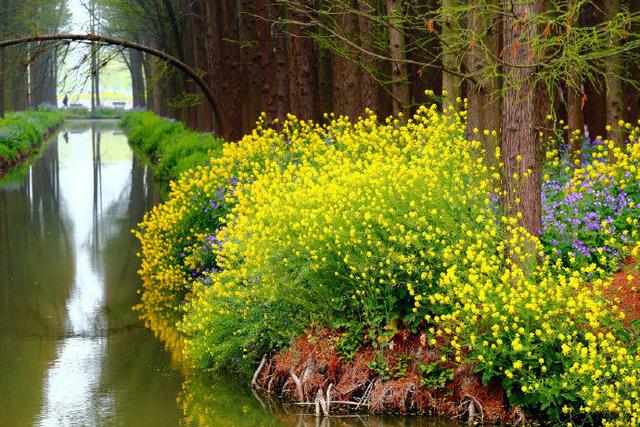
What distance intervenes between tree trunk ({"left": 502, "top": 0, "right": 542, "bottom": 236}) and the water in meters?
2.42

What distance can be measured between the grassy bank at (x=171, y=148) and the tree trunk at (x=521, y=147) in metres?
9.11

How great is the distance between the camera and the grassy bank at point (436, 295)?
25.7 ft

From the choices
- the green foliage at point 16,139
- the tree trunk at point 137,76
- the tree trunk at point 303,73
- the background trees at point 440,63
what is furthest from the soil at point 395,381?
the tree trunk at point 137,76

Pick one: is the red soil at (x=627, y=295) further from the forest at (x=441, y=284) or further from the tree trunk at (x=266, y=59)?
the tree trunk at (x=266, y=59)

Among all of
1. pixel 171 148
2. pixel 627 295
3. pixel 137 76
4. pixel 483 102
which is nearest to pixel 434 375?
pixel 627 295

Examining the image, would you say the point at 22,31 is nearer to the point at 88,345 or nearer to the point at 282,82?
the point at 282,82

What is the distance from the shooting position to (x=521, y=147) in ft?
32.3

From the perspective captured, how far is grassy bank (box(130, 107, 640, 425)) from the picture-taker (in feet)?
25.7

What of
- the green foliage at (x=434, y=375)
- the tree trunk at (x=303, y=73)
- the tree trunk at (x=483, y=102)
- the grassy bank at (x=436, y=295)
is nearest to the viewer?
the grassy bank at (x=436, y=295)

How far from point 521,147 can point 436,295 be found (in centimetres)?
232

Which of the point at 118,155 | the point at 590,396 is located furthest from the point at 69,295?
the point at 118,155

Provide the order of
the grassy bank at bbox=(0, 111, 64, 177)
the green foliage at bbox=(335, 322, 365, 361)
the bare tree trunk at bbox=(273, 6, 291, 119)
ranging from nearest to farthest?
1. the green foliage at bbox=(335, 322, 365, 361)
2. the bare tree trunk at bbox=(273, 6, 291, 119)
3. the grassy bank at bbox=(0, 111, 64, 177)

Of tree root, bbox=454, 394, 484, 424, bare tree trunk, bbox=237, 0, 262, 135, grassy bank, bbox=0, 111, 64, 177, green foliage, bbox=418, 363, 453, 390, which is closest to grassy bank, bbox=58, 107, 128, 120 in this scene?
grassy bank, bbox=0, 111, 64, 177

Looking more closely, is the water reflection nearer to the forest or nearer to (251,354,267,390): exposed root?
the forest
